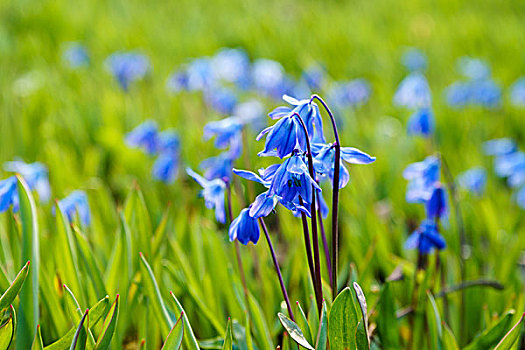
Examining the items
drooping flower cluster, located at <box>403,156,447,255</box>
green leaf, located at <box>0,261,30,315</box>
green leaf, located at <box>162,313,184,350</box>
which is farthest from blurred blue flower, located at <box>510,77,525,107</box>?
green leaf, located at <box>0,261,30,315</box>

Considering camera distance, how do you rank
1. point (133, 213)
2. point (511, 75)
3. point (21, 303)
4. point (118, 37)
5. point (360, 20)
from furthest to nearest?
1. point (360, 20)
2. point (118, 37)
3. point (511, 75)
4. point (133, 213)
5. point (21, 303)

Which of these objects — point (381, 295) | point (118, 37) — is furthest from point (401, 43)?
point (381, 295)

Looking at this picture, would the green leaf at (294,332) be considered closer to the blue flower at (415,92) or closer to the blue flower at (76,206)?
the blue flower at (76,206)

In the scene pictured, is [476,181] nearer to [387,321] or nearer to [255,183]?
[255,183]

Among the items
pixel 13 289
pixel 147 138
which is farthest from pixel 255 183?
pixel 13 289

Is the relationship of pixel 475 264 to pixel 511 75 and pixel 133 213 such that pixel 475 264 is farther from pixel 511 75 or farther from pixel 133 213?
pixel 511 75

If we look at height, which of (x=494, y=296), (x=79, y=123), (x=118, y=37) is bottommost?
(x=494, y=296)
